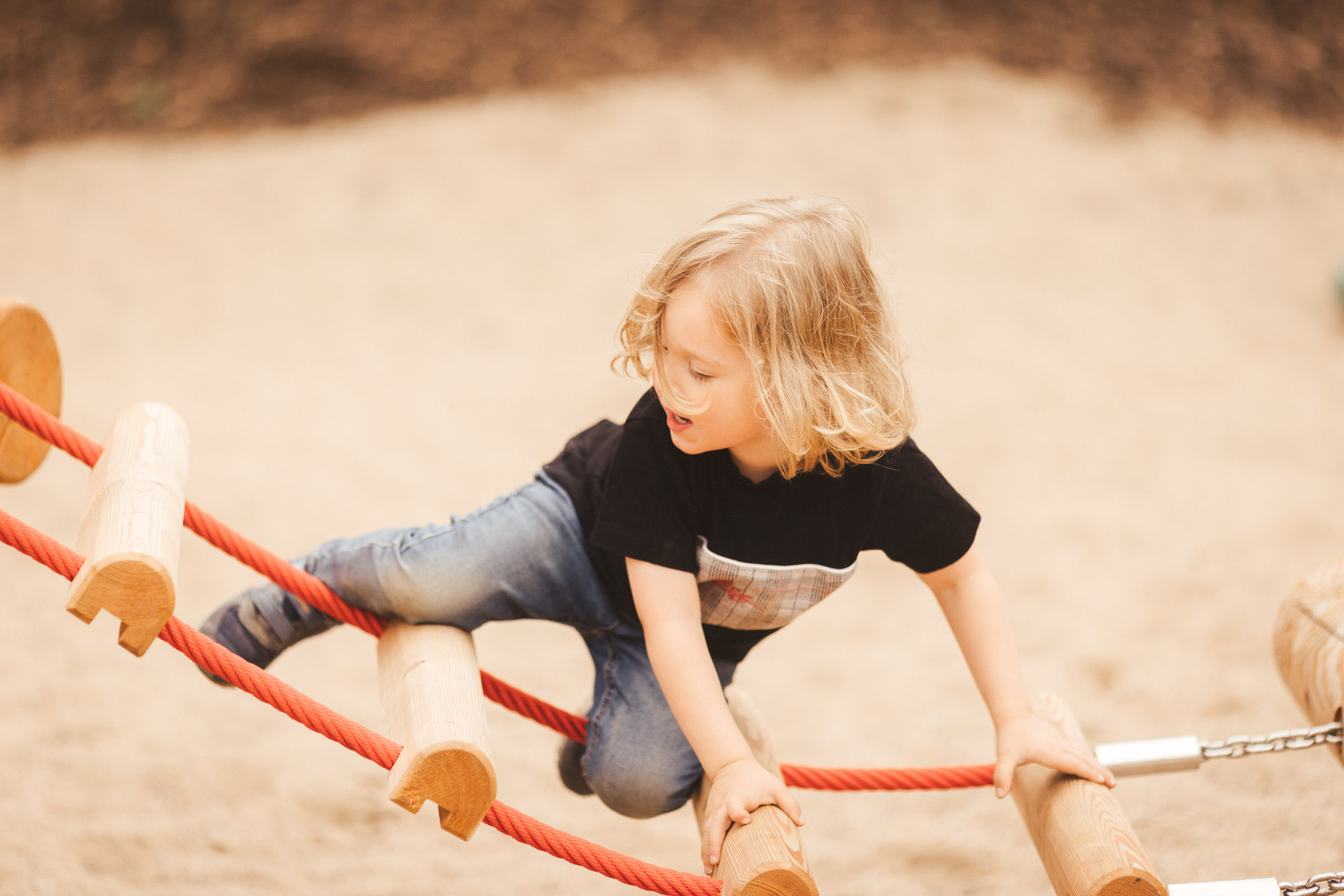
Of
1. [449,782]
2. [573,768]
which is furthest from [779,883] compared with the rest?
[573,768]

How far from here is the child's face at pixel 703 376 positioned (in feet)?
3.71

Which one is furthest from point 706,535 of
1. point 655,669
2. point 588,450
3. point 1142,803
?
point 1142,803

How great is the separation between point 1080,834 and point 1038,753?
0.12 metres

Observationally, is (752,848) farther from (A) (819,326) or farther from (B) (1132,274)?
(B) (1132,274)

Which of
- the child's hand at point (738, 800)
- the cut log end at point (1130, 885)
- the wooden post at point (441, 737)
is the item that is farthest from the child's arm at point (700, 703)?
the cut log end at point (1130, 885)

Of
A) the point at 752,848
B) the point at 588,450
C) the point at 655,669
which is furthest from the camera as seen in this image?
the point at 588,450

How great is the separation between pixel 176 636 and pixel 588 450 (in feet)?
1.87

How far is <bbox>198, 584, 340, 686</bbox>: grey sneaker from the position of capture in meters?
1.47

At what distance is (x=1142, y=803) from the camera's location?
2.42m

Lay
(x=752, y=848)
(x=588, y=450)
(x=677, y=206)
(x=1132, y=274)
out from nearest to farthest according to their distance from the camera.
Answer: (x=752, y=848) < (x=588, y=450) < (x=1132, y=274) < (x=677, y=206)

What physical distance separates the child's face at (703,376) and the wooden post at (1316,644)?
2.94 feet

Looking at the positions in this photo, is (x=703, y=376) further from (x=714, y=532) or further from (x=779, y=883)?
(x=779, y=883)

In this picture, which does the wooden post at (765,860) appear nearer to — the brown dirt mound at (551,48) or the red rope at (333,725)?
the red rope at (333,725)

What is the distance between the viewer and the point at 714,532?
128 cm
